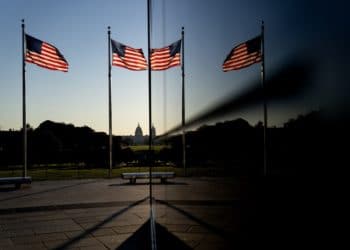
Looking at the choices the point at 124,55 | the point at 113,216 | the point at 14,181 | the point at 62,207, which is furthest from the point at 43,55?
the point at 113,216

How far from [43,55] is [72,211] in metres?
7.44

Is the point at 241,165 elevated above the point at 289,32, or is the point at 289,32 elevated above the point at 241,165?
the point at 289,32

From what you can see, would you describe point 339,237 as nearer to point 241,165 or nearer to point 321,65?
point 321,65

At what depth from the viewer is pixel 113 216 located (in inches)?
304

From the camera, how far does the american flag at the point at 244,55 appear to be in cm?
80

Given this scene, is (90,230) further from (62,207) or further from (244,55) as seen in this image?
(244,55)

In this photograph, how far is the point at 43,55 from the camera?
14.4 meters

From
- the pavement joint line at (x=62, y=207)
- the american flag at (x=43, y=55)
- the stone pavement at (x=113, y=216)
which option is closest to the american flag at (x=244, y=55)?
the stone pavement at (x=113, y=216)

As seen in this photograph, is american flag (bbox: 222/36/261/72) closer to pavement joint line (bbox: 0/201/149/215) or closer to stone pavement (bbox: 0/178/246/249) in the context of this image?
stone pavement (bbox: 0/178/246/249)

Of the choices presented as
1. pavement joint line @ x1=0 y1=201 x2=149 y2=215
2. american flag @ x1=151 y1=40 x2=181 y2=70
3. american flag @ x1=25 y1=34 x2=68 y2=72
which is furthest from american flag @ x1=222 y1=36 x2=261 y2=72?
Result: american flag @ x1=25 y1=34 x2=68 y2=72

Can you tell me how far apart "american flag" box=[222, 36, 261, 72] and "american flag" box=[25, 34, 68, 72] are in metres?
14.1

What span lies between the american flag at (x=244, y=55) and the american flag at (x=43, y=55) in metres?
14.1

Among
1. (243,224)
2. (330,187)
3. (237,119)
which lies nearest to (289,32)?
(330,187)

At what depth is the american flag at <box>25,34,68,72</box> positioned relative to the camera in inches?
565
